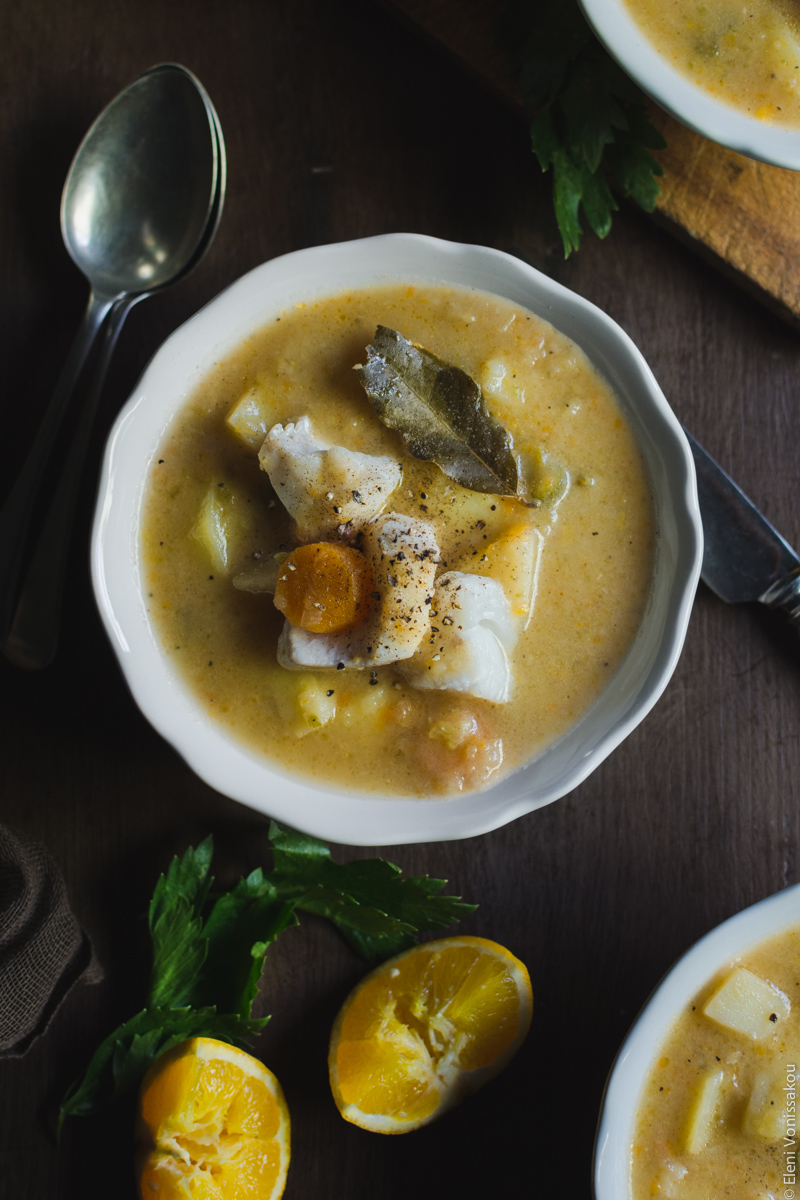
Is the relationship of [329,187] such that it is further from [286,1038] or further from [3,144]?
[286,1038]

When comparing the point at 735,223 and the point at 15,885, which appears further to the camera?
the point at 735,223

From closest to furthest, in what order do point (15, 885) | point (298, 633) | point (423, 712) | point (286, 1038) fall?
point (298, 633)
point (423, 712)
point (15, 885)
point (286, 1038)

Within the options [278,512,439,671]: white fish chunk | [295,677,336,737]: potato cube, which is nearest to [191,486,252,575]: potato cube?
[278,512,439,671]: white fish chunk

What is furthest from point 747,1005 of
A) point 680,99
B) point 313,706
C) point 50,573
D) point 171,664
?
point 680,99

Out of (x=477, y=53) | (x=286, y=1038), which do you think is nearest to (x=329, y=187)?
(x=477, y=53)

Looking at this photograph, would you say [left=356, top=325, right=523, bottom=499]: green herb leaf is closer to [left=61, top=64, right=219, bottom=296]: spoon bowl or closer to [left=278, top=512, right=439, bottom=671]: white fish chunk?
[left=278, top=512, right=439, bottom=671]: white fish chunk

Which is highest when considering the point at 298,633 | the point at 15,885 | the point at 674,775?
the point at 298,633
